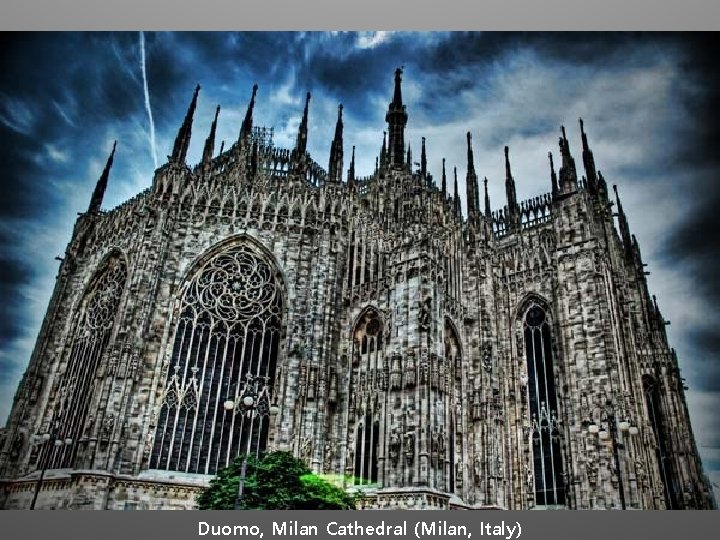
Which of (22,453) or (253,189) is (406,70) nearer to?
(253,189)

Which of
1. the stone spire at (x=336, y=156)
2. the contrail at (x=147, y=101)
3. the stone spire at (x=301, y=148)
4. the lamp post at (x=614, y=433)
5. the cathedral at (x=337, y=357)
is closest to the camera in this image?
the contrail at (x=147, y=101)

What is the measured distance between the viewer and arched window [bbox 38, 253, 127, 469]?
24969 mm

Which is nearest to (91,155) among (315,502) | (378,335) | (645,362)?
(378,335)

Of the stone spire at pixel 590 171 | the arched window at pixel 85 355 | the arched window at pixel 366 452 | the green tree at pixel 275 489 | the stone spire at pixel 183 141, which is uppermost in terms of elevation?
the stone spire at pixel 590 171

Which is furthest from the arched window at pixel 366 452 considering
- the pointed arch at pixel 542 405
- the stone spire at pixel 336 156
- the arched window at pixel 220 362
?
the stone spire at pixel 336 156

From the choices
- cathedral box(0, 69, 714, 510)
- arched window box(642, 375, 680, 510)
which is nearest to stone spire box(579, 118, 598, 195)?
cathedral box(0, 69, 714, 510)

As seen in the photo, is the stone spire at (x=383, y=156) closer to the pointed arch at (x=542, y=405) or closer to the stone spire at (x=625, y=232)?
the pointed arch at (x=542, y=405)

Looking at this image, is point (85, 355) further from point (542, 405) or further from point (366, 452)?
point (542, 405)

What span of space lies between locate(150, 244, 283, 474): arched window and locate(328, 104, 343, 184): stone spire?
6405 millimetres

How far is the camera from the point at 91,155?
23969 mm

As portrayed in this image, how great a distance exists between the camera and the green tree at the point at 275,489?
1753 centimetres

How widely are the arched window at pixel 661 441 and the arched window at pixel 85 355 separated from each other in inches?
1221

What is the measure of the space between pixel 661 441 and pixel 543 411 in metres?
10.1

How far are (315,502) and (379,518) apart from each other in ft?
15.4
